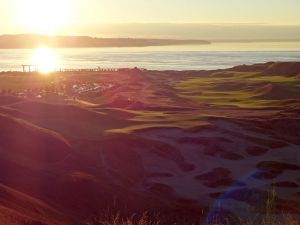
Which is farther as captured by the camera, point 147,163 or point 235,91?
point 235,91

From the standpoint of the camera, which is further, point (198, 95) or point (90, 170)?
point (198, 95)

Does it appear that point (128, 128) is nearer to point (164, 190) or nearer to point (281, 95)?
point (164, 190)

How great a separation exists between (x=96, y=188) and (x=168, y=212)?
381 centimetres

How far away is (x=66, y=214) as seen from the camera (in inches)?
898

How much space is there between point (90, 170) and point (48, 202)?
34.5 feet

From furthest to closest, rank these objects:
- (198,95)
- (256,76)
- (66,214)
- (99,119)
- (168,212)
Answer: (256,76), (198,95), (99,119), (168,212), (66,214)

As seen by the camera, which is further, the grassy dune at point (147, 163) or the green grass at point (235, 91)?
the green grass at point (235, 91)

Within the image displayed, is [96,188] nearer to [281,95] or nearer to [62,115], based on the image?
[62,115]

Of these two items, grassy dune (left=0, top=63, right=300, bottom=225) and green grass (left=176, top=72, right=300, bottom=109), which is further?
green grass (left=176, top=72, right=300, bottom=109)

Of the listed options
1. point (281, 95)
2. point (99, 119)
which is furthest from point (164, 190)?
point (281, 95)

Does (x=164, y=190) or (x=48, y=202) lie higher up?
(x=48, y=202)

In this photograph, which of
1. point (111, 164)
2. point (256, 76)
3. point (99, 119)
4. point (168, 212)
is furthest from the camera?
point (256, 76)

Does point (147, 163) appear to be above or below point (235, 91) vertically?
below

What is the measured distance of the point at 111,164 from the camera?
38.7 meters
